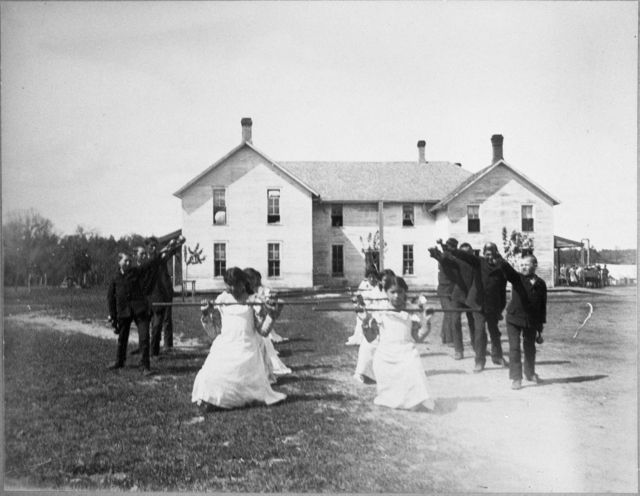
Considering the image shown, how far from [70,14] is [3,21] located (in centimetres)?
49

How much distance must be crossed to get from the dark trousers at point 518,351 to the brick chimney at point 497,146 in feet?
3.71

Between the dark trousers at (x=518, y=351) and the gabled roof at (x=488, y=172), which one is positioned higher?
the gabled roof at (x=488, y=172)

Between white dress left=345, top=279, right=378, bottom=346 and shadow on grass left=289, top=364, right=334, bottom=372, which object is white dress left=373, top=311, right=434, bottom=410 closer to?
white dress left=345, top=279, right=378, bottom=346

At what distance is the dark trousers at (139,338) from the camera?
11.8 feet

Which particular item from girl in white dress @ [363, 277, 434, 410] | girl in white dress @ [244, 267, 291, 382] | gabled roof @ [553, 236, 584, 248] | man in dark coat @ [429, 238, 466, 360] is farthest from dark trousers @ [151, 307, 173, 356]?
gabled roof @ [553, 236, 584, 248]

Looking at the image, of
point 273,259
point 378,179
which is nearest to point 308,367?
point 273,259

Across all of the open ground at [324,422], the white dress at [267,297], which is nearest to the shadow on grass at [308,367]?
the open ground at [324,422]

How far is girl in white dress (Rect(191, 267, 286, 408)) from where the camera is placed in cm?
316

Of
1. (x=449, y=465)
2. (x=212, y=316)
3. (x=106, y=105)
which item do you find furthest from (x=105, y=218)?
(x=449, y=465)

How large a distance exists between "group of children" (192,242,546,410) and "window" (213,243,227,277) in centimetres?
17

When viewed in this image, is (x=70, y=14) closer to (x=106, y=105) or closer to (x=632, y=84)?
(x=106, y=105)

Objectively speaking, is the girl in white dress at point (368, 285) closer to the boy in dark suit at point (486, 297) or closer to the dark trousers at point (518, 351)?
the boy in dark suit at point (486, 297)

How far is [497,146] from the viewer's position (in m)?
3.48

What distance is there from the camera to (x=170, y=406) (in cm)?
322
